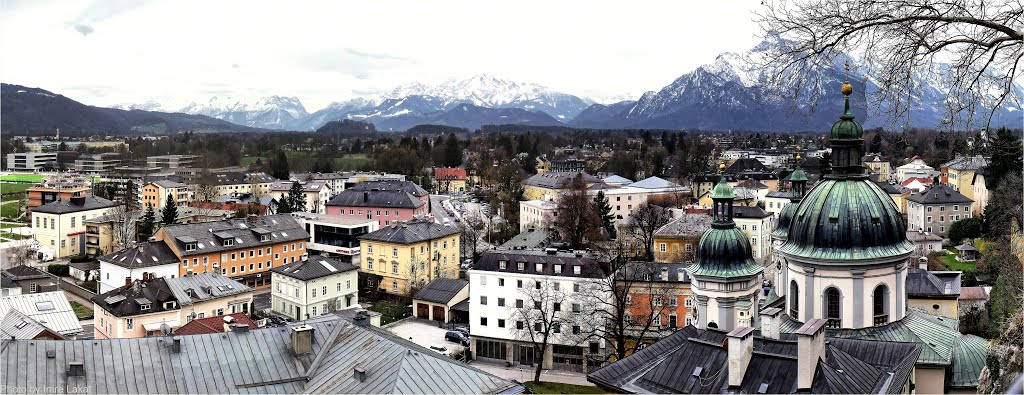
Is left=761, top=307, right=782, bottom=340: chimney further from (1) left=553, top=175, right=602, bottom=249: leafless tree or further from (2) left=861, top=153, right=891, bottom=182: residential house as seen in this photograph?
(2) left=861, top=153, right=891, bottom=182: residential house

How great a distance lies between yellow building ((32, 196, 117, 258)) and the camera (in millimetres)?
76562

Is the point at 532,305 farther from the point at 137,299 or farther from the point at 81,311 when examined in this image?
the point at 81,311

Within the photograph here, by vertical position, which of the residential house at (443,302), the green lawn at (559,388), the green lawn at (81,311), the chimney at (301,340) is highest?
the chimney at (301,340)

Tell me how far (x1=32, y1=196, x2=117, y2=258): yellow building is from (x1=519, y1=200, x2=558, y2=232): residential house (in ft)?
129

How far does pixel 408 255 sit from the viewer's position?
6031 cm

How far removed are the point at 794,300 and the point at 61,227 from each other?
6755 cm

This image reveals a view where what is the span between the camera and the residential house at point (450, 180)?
13300cm

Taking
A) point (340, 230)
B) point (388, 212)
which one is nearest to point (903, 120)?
point (340, 230)

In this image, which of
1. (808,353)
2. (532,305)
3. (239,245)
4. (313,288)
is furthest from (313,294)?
(808,353)

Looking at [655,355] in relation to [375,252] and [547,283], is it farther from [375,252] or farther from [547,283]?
→ [375,252]

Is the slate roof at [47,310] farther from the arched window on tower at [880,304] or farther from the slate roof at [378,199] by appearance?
the slate roof at [378,199]

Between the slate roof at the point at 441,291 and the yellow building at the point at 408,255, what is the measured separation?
3.77 m

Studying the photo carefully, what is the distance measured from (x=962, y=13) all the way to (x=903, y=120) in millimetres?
1725

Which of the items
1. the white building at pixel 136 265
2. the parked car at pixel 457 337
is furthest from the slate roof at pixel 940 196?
the white building at pixel 136 265
